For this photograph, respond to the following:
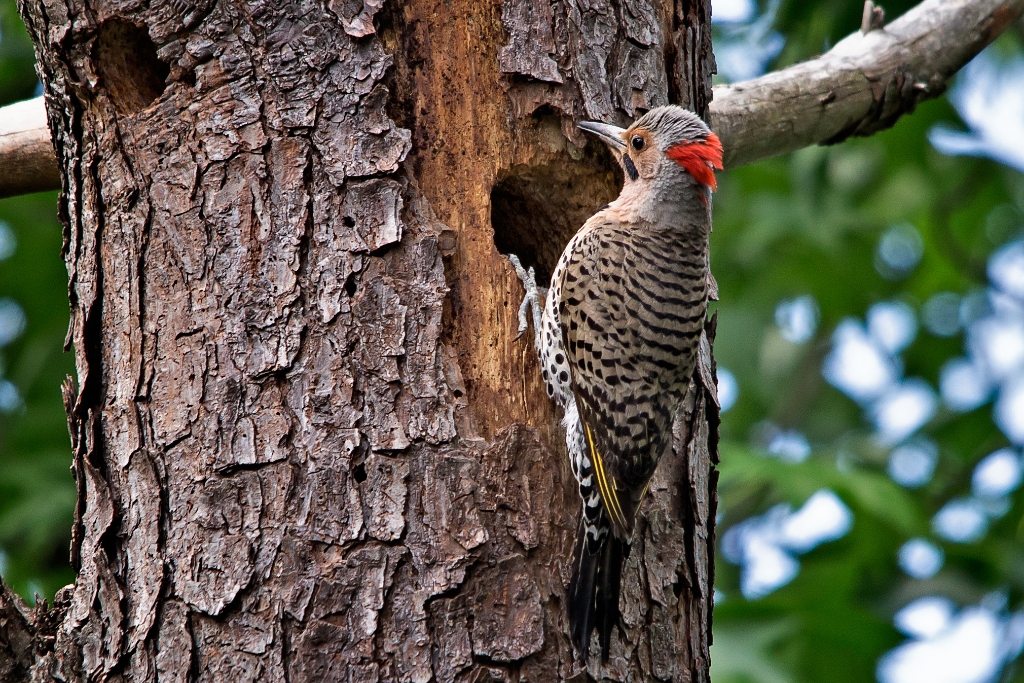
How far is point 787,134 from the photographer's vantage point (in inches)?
158

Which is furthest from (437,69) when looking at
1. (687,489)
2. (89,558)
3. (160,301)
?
(89,558)

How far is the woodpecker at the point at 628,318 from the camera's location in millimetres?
2998

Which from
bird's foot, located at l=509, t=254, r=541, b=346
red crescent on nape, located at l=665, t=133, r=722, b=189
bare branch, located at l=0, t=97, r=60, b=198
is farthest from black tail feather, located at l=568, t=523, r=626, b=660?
bare branch, located at l=0, t=97, r=60, b=198

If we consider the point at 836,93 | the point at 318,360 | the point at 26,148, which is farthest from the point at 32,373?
the point at 836,93

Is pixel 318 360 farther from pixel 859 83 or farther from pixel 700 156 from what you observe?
pixel 859 83

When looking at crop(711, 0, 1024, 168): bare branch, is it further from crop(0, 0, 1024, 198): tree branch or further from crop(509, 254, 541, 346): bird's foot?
crop(509, 254, 541, 346): bird's foot

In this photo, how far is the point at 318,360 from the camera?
268cm

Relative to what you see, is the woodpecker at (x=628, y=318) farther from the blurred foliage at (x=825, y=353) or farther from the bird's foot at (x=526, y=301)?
the blurred foliage at (x=825, y=353)

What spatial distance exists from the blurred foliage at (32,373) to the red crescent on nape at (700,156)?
154 inches

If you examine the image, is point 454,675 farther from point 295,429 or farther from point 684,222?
point 684,222

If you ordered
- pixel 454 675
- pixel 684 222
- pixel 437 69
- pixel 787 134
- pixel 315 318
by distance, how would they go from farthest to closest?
1. pixel 787 134
2. pixel 684 222
3. pixel 437 69
4. pixel 315 318
5. pixel 454 675

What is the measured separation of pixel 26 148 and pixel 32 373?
9.40 ft

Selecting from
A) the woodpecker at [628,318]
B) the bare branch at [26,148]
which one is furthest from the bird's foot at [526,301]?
the bare branch at [26,148]

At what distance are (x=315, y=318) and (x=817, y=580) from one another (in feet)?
12.3
